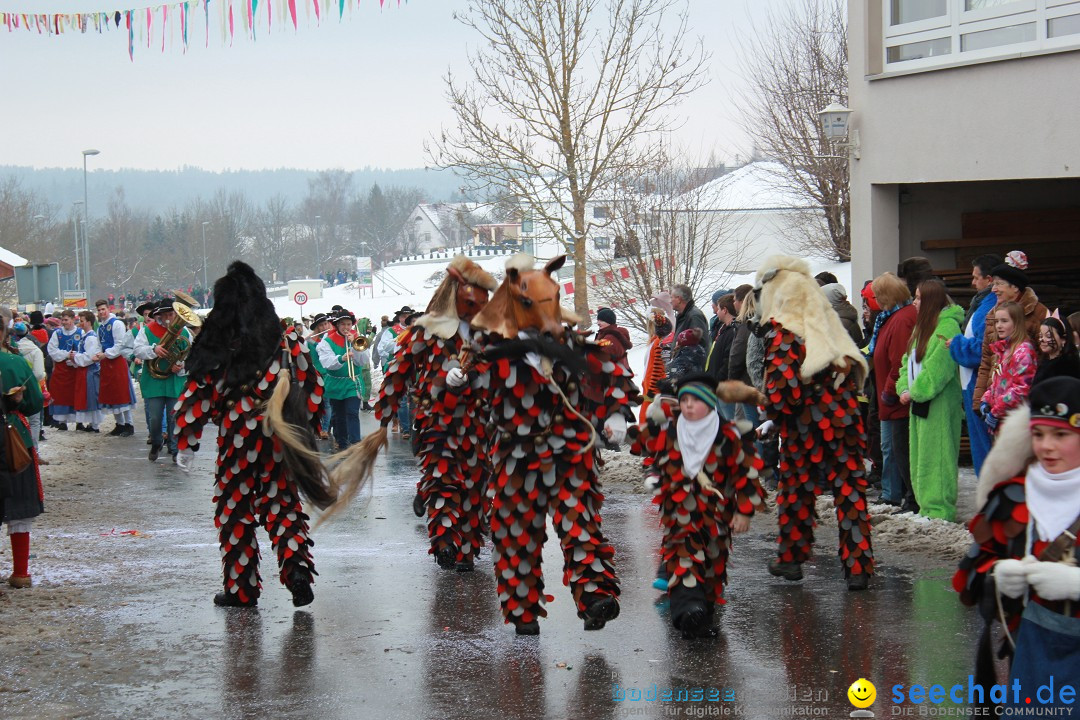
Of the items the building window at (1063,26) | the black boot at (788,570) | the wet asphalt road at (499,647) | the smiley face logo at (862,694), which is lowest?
the wet asphalt road at (499,647)

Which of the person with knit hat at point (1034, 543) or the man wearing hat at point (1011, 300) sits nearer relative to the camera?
the person with knit hat at point (1034, 543)

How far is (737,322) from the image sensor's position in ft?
36.5

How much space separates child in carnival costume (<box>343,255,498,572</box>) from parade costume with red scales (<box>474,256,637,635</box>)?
169cm

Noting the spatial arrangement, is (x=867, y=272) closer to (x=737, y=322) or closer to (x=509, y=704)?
(x=737, y=322)

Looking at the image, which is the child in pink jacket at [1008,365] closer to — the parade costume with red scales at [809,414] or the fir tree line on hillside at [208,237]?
the parade costume with red scales at [809,414]

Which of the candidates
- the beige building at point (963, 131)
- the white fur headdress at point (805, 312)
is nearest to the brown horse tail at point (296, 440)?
the white fur headdress at point (805, 312)

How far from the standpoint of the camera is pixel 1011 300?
8500 mm

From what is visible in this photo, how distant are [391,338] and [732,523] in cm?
1305

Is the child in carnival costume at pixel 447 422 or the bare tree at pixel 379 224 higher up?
the bare tree at pixel 379 224

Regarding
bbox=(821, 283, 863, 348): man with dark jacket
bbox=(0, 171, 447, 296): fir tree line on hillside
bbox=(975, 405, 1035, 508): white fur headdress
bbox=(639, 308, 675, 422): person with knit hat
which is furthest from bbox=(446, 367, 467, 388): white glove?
bbox=(0, 171, 447, 296): fir tree line on hillside

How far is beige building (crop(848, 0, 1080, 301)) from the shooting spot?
451 inches

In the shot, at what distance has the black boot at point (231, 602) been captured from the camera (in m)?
7.77

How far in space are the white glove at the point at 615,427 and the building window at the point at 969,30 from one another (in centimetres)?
664

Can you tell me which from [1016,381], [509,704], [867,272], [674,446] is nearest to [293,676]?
[509,704]
